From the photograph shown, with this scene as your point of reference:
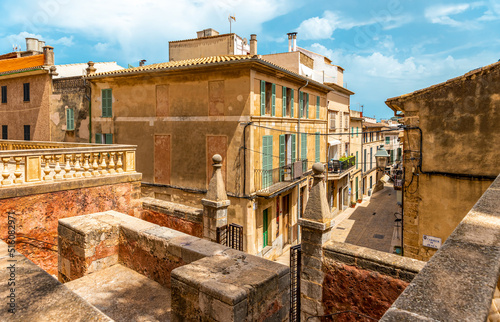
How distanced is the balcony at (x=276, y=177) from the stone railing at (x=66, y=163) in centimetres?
744

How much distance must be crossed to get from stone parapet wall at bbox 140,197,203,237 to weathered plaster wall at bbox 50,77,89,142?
13440 mm

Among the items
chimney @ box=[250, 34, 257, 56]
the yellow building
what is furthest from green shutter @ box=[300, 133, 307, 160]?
chimney @ box=[250, 34, 257, 56]

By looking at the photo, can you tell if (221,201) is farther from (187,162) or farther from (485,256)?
(187,162)

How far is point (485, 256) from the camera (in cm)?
182

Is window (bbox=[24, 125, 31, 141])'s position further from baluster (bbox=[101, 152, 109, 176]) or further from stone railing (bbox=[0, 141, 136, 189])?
baluster (bbox=[101, 152, 109, 176])

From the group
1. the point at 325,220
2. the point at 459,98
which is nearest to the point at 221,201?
the point at 325,220

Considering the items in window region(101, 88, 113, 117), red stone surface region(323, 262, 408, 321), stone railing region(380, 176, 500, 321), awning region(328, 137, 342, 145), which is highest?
window region(101, 88, 113, 117)

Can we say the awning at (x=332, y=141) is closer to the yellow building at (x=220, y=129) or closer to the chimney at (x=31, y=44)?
the yellow building at (x=220, y=129)

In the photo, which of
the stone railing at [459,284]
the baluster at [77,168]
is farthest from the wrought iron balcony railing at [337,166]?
the stone railing at [459,284]

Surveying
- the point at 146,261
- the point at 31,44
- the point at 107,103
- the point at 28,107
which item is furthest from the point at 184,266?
the point at 31,44

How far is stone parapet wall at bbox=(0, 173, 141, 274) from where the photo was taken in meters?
6.83

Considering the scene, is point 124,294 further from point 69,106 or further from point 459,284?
point 69,106

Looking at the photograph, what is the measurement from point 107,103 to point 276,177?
35.5ft

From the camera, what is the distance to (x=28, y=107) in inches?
861
